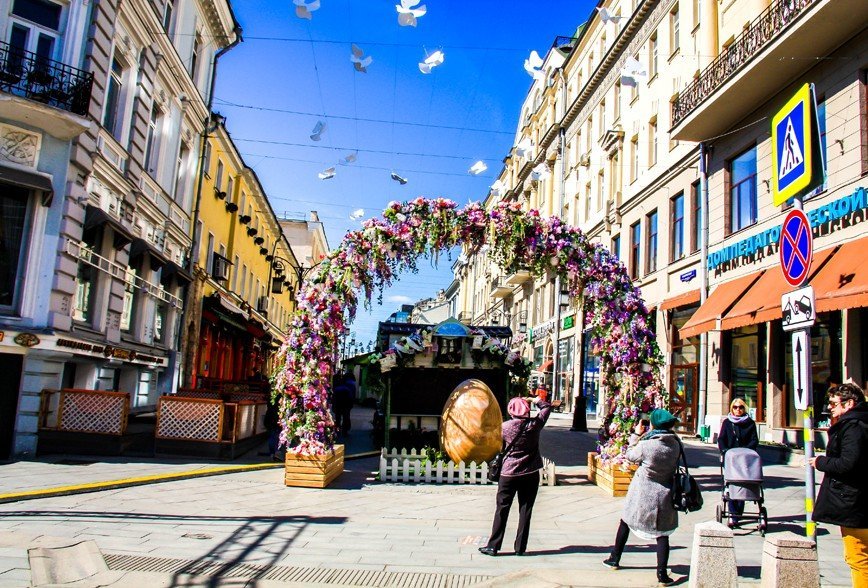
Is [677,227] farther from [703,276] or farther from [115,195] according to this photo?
[115,195]

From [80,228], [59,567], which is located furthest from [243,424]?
[59,567]

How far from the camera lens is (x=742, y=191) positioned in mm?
17562

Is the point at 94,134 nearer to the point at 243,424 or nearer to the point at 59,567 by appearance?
the point at 243,424

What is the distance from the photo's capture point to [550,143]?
38469mm

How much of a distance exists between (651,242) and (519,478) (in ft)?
61.6

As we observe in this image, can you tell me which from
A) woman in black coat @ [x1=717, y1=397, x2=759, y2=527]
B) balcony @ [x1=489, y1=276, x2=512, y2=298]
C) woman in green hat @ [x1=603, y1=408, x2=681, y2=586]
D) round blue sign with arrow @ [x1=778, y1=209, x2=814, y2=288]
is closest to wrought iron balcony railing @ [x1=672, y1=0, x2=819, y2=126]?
woman in black coat @ [x1=717, y1=397, x2=759, y2=527]

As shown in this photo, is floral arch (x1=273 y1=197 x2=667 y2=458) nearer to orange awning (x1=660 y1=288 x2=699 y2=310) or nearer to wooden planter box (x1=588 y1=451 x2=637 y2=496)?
wooden planter box (x1=588 y1=451 x2=637 y2=496)

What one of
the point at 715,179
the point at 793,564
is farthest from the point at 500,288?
the point at 793,564

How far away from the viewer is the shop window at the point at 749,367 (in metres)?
16.1

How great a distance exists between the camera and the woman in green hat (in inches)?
231

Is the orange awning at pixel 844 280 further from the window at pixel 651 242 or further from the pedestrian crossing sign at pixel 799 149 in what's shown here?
the window at pixel 651 242

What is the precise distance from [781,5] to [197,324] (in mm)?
19787

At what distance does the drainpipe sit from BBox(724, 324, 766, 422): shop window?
990mm

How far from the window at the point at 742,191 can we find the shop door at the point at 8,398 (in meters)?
16.5
